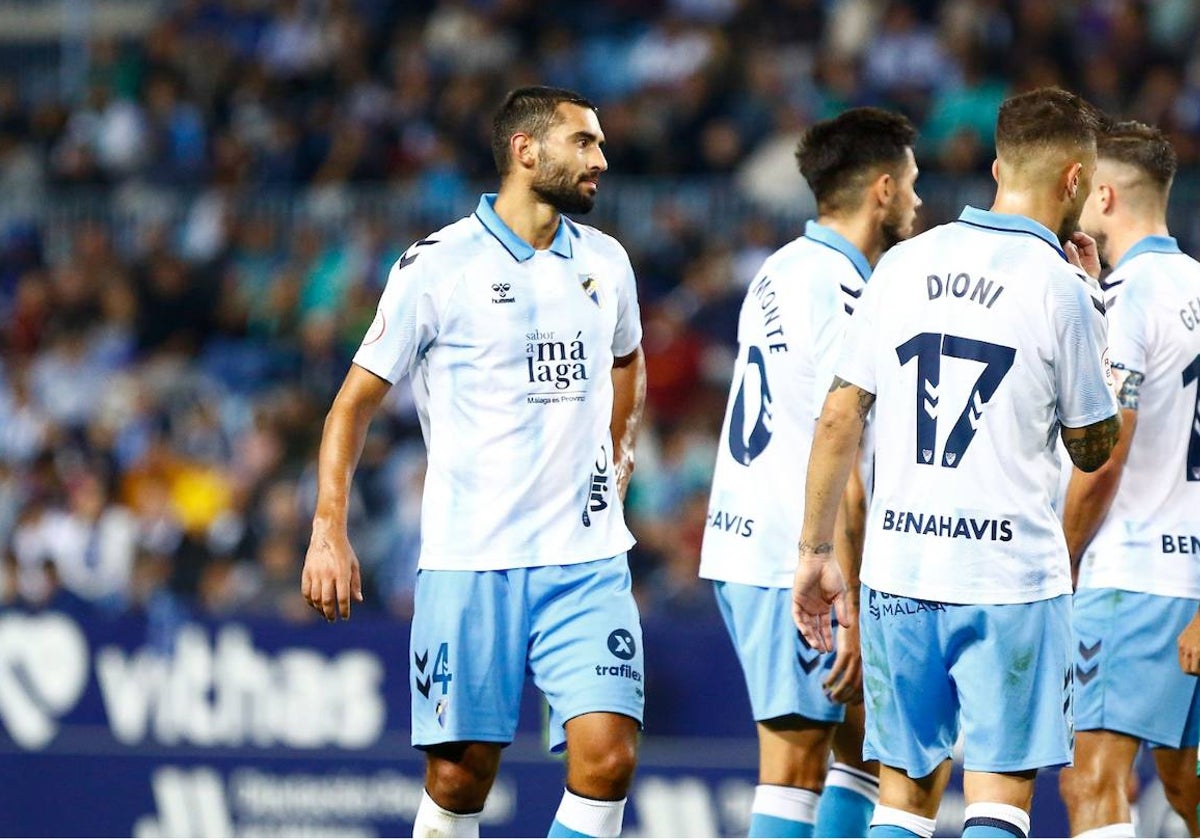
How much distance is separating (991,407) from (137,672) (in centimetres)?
682

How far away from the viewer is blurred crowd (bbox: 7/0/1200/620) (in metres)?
12.8

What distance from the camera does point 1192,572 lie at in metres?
6.27

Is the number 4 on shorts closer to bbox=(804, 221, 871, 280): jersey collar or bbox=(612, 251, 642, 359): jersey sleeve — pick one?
bbox=(612, 251, 642, 359): jersey sleeve

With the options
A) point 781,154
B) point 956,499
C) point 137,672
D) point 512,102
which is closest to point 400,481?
point 137,672

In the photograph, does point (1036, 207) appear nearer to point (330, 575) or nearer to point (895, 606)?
point (895, 606)

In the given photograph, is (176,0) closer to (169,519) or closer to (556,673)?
(169,519)

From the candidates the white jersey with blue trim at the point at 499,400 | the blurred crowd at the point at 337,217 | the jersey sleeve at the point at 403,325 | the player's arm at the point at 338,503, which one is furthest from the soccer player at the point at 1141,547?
A: the blurred crowd at the point at 337,217

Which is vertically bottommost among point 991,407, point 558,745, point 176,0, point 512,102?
point 558,745

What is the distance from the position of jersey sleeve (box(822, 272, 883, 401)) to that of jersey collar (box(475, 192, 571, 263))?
1218 mm

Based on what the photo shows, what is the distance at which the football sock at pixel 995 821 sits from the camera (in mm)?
5141

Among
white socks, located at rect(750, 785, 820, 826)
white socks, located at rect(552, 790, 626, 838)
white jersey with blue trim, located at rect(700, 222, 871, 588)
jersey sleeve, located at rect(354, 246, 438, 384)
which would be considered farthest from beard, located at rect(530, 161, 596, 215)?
white socks, located at rect(750, 785, 820, 826)

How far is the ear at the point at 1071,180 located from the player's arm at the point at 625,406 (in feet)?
5.87

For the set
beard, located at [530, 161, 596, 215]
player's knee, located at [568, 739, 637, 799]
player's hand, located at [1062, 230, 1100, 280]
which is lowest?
player's knee, located at [568, 739, 637, 799]

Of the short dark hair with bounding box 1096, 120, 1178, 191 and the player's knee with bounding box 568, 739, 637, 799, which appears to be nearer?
the player's knee with bounding box 568, 739, 637, 799
